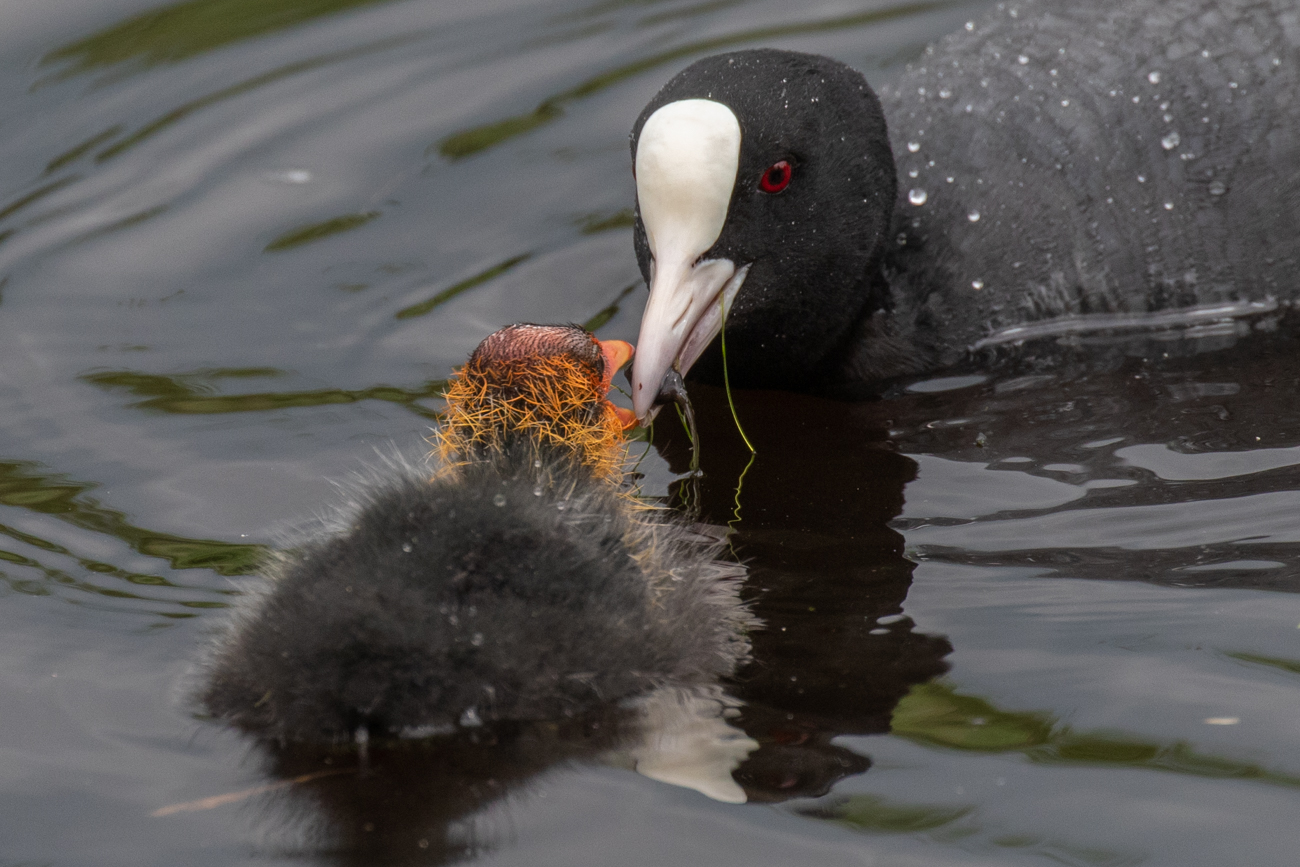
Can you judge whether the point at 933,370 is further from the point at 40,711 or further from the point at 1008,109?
the point at 40,711

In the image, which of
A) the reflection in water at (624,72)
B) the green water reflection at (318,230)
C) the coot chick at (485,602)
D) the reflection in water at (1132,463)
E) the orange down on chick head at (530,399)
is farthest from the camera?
the reflection in water at (624,72)

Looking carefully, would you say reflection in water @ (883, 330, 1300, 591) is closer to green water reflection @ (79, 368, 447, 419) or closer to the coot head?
the coot head

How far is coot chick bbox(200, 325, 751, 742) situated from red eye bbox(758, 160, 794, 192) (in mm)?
1077

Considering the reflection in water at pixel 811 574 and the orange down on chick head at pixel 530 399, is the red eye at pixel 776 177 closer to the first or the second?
the reflection in water at pixel 811 574

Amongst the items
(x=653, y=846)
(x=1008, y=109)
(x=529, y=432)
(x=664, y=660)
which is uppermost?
(x=1008, y=109)

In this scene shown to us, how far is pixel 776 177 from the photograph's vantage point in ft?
13.8

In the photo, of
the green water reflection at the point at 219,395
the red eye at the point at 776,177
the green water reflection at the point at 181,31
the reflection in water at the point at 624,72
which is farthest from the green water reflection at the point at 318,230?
the red eye at the point at 776,177

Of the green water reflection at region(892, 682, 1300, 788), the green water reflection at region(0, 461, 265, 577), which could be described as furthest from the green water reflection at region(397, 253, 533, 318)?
the green water reflection at region(892, 682, 1300, 788)

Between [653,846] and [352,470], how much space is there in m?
1.62

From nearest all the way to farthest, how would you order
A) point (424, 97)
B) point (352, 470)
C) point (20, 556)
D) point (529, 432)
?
point (529, 432)
point (20, 556)
point (352, 470)
point (424, 97)

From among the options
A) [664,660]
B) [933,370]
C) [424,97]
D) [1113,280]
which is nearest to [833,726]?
[664,660]

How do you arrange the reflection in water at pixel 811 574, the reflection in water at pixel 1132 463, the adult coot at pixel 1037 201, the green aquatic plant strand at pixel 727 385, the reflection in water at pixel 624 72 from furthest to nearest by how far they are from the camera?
the reflection in water at pixel 624 72, the adult coot at pixel 1037 201, the green aquatic plant strand at pixel 727 385, the reflection in water at pixel 1132 463, the reflection in water at pixel 811 574

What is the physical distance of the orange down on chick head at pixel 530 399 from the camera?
3277mm

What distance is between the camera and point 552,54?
6453 mm
